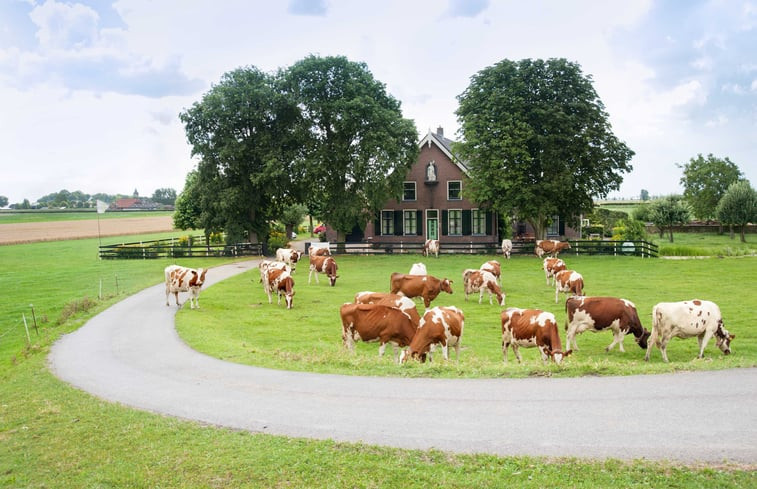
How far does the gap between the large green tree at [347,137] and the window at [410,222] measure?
5957 millimetres

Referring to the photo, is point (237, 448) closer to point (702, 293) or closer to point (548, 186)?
point (702, 293)

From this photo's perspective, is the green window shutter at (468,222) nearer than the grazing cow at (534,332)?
No

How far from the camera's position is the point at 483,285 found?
25.1m

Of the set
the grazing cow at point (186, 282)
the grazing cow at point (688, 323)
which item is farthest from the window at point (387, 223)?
the grazing cow at point (688, 323)

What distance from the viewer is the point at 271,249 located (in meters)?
52.5

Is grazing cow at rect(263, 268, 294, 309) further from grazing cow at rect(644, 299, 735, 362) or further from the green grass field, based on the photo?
grazing cow at rect(644, 299, 735, 362)

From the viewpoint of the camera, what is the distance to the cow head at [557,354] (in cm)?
1371

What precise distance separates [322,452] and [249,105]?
4237 centimetres

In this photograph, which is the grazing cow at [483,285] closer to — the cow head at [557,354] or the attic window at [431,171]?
the cow head at [557,354]

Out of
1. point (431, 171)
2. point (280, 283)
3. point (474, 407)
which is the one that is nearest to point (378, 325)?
point (474, 407)

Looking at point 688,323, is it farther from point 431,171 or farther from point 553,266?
point 431,171

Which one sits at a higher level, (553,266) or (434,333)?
(553,266)

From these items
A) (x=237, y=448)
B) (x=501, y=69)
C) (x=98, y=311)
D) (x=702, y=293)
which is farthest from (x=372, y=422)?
(x=501, y=69)

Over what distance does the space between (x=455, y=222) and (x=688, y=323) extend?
3785cm
